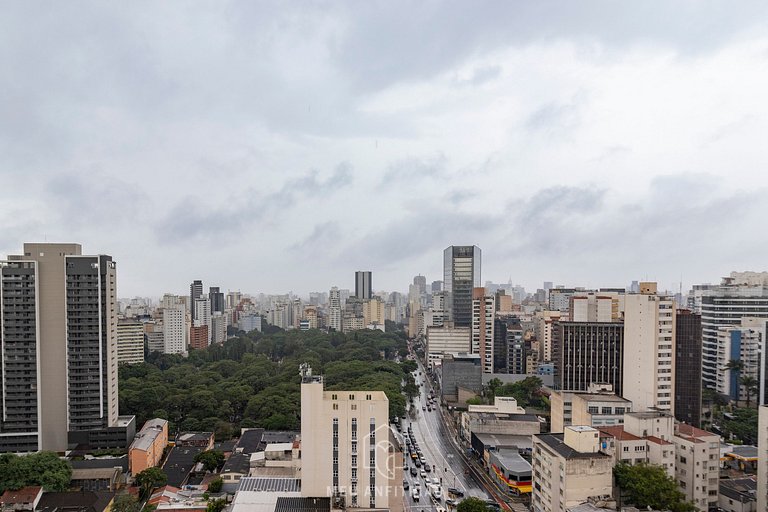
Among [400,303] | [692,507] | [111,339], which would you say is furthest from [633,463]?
[400,303]

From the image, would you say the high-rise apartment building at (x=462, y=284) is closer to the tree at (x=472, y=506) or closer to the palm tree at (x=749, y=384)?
the palm tree at (x=749, y=384)

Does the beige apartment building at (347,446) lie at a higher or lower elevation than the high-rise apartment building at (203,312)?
higher

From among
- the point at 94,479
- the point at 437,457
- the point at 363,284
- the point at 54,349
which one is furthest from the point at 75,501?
the point at 363,284

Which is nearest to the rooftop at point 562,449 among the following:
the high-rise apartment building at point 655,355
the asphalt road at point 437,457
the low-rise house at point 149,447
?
the asphalt road at point 437,457

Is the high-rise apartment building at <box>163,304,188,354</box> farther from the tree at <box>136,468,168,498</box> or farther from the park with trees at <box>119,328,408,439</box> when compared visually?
the tree at <box>136,468,168,498</box>

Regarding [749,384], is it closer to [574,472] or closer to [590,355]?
[590,355]
